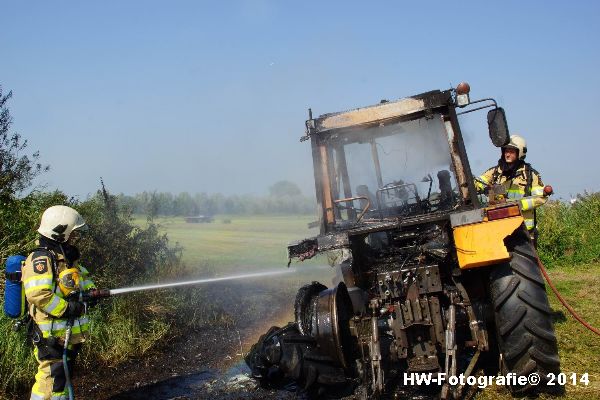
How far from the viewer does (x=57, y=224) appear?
450 centimetres

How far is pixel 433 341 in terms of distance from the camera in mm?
4391

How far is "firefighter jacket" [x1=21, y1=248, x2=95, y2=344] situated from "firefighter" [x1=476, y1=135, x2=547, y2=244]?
4.78m

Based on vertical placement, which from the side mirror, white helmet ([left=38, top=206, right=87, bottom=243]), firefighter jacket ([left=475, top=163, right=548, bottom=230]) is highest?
the side mirror

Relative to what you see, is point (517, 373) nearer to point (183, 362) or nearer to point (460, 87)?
point (460, 87)

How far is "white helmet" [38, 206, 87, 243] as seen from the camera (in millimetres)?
4496

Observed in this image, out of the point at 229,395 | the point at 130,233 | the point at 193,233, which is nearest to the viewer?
the point at 229,395

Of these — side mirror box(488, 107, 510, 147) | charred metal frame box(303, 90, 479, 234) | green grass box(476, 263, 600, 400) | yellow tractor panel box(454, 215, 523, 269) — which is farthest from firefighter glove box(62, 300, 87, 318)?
side mirror box(488, 107, 510, 147)

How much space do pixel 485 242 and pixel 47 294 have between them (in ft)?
12.8

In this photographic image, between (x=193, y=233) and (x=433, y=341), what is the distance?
13.2 metres

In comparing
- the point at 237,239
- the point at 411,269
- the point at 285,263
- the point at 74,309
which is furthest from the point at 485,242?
the point at 237,239

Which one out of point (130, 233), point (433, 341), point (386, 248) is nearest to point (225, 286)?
point (130, 233)

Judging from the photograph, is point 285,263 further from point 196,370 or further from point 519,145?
point 519,145

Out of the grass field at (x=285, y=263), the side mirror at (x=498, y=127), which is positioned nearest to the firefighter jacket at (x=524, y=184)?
the side mirror at (x=498, y=127)

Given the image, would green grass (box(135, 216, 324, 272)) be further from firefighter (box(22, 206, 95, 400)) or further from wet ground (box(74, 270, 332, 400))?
firefighter (box(22, 206, 95, 400))
